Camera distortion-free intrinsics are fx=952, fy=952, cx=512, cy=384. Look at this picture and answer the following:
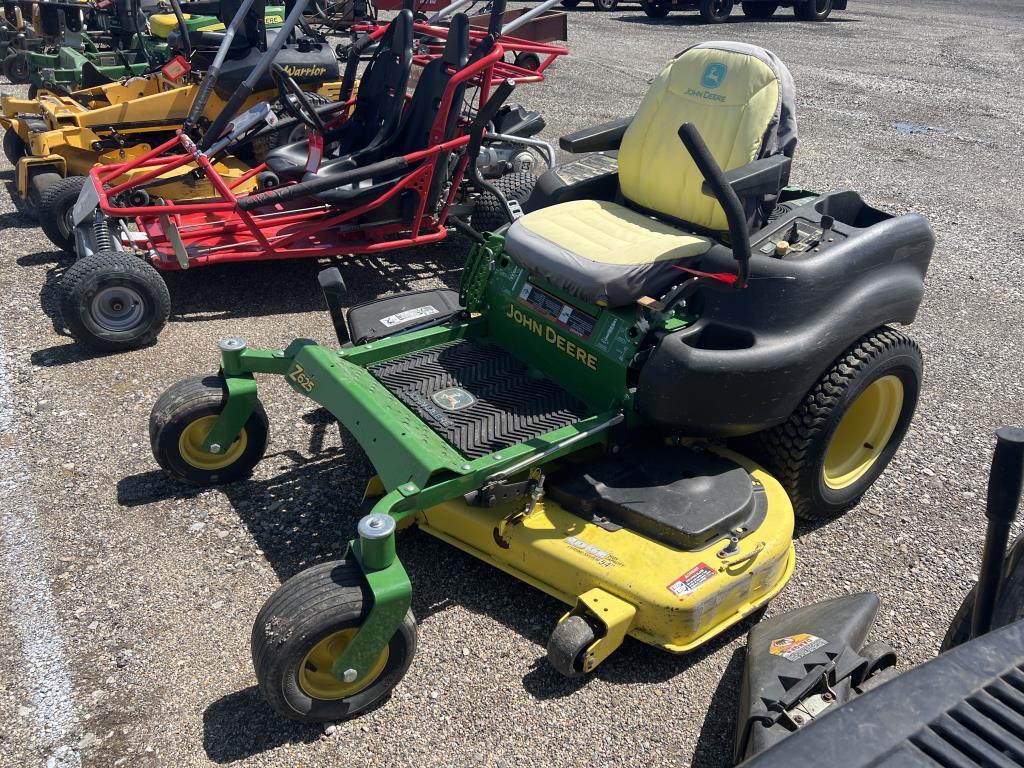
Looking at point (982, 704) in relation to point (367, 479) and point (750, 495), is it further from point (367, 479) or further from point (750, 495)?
point (367, 479)

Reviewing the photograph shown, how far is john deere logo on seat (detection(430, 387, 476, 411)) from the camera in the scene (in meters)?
3.49

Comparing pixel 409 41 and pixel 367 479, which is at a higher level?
pixel 409 41

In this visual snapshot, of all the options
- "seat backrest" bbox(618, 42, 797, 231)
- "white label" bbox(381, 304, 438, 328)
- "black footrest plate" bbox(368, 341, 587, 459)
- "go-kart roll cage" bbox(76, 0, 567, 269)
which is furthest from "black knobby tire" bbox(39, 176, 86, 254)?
"seat backrest" bbox(618, 42, 797, 231)

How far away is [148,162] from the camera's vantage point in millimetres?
5613

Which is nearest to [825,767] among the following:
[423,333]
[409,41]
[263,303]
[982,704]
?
[982,704]

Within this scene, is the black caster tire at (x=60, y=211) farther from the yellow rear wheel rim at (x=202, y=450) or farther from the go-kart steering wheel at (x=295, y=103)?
the yellow rear wheel rim at (x=202, y=450)

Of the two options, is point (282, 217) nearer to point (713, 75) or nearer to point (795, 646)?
point (713, 75)

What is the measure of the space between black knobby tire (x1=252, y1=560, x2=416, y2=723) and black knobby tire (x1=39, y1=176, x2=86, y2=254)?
4.03 metres

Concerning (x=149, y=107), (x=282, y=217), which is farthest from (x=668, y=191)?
(x=149, y=107)

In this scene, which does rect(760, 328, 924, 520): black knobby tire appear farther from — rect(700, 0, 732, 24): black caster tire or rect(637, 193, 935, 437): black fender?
rect(700, 0, 732, 24): black caster tire

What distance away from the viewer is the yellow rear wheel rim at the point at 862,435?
379cm

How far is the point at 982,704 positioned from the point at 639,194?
9.16 feet

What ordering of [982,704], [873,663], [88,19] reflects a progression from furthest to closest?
1. [88,19]
2. [873,663]
3. [982,704]

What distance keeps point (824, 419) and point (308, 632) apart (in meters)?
1.94
